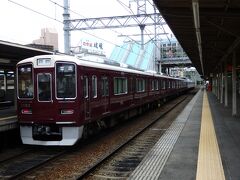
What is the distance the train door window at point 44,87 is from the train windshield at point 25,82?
0.98 ft

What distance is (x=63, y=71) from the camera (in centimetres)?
1117

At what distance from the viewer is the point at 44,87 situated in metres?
11.3

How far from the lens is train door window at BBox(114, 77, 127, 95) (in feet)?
49.5

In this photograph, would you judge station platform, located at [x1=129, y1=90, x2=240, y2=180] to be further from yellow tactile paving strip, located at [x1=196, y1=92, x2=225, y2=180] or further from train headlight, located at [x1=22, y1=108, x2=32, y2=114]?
train headlight, located at [x1=22, y1=108, x2=32, y2=114]

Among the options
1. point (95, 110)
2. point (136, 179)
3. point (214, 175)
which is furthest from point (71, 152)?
point (214, 175)

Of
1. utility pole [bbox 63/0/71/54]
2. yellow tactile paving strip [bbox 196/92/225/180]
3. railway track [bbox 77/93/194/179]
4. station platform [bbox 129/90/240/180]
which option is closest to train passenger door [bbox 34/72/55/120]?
railway track [bbox 77/93/194/179]

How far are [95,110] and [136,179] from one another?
475cm

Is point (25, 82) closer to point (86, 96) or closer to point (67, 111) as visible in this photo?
point (67, 111)

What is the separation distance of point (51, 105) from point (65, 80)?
0.76 metres

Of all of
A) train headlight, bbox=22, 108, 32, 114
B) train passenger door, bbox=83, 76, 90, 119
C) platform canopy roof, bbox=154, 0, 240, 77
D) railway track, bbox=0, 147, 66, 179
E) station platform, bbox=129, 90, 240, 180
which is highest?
platform canopy roof, bbox=154, 0, 240, 77

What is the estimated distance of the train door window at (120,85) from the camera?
15.1 meters

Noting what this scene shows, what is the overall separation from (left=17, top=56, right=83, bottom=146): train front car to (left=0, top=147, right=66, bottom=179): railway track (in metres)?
0.32

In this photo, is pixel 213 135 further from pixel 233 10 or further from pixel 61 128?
pixel 61 128

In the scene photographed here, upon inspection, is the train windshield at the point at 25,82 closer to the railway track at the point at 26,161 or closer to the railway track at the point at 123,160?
the railway track at the point at 26,161
